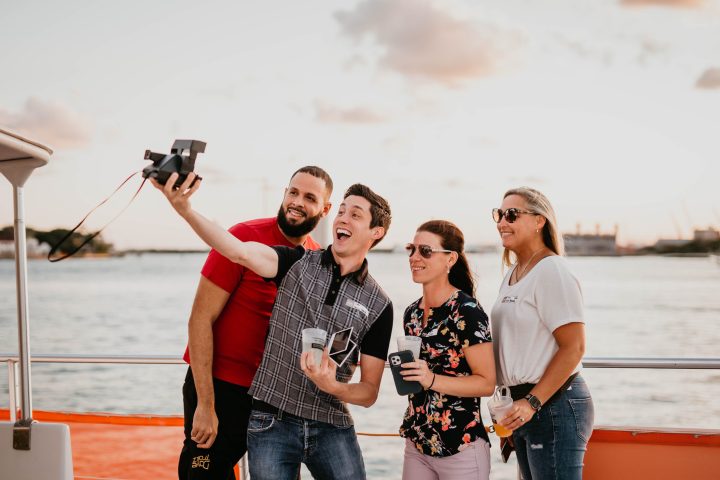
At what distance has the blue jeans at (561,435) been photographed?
9.02 feet

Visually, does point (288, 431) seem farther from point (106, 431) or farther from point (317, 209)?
point (106, 431)

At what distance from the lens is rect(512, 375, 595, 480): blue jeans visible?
275cm

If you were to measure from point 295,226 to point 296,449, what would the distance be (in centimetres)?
98

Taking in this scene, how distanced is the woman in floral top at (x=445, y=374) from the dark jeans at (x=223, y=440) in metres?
0.73

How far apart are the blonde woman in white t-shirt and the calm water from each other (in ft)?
0.64

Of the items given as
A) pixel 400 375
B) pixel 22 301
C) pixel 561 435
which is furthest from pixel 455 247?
pixel 22 301

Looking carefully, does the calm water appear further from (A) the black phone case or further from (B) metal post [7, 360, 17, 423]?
(B) metal post [7, 360, 17, 423]

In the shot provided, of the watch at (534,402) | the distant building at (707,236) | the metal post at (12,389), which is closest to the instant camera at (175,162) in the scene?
the watch at (534,402)

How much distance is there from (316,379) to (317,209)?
928 millimetres

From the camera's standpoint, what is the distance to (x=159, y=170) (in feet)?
7.53

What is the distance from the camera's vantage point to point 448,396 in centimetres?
274

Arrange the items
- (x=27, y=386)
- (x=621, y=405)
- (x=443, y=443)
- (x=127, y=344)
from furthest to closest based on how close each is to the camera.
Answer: (x=127, y=344) < (x=621, y=405) < (x=27, y=386) < (x=443, y=443)

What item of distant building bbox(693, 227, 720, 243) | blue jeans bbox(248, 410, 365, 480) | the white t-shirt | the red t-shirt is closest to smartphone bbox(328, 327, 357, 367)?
blue jeans bbox(248, 410, 365, 480)

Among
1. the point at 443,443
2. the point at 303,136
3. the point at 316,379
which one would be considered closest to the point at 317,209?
the point at 316,379
